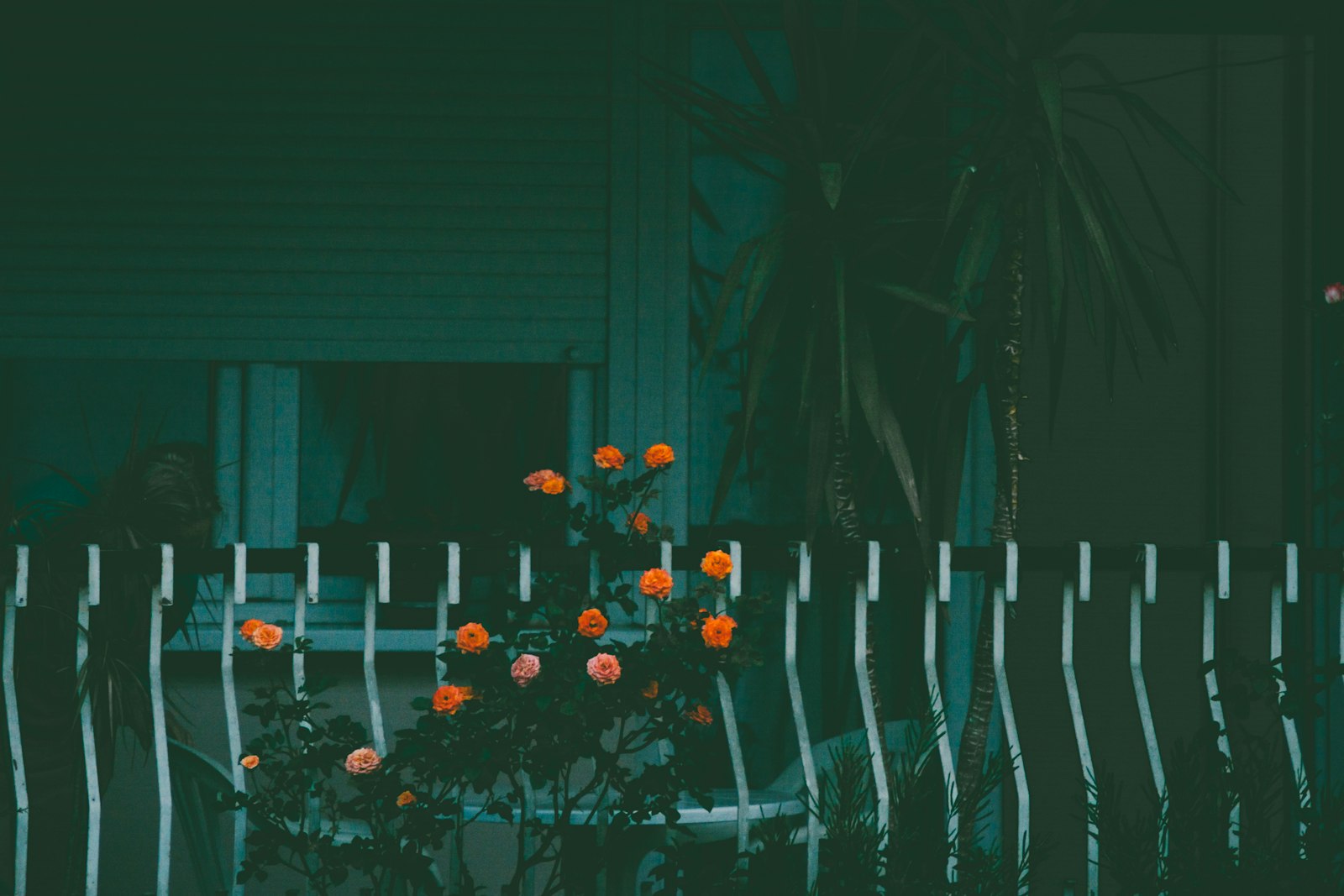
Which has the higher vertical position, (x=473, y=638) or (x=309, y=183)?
(x=309, y=183)

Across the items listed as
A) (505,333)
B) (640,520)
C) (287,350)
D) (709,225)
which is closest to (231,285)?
(287,350)

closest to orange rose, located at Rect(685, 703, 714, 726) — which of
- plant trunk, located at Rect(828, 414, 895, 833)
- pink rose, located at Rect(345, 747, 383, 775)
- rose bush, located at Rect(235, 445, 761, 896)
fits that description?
rose bush, located at Rect(235, 445, 761, 896)

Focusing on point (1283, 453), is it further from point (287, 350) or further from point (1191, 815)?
point (287, 350)

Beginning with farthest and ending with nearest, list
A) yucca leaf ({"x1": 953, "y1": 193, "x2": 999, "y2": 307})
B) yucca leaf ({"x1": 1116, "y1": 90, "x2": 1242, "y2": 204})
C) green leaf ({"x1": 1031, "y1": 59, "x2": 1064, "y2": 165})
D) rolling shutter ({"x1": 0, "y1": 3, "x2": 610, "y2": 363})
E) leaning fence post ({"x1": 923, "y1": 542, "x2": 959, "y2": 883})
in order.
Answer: rolling shutter ({"x1": 0, "y1": 3, "x2": 610, "y2": 363})
yucca leaf ({"x1": 1116, "y1": 90, "x2": 1242, "y2": 204})
yucca leaf ({"x1": 953, "y1": 193, "x2": 999, "y2": 307})
green leaf ({"x1": 1031, "y1": 59, "x2": 1064, "y2": 165})
leaning fence post ({"x1": 923, "y1": 542, "x2": 959, "y2": 883})

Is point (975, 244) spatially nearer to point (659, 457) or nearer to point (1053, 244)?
point (1053, 244)

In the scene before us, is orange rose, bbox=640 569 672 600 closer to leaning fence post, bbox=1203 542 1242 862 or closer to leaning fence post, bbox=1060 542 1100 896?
leaning fence post, bbox=1060 542 1100 896

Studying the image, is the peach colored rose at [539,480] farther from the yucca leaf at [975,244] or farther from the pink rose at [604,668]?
the yucca leaf at [975,244]

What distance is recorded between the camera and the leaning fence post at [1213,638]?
99.2 inches

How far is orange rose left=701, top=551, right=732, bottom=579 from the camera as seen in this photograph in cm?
234

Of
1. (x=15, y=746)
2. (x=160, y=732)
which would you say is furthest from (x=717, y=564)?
(x=15, y=746)

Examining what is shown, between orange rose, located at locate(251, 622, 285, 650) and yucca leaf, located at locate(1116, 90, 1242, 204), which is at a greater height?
yucca leaf, located at locate(1116, 90, 1242, 204)

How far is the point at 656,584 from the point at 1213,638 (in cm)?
109

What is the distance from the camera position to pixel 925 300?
2.83 metres

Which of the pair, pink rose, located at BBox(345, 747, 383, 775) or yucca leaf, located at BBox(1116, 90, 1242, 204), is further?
yucca leaf, located at BBox(1116, 90, 1242, 204)
